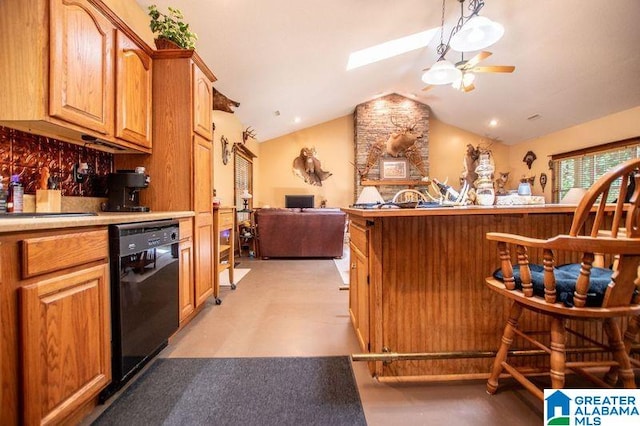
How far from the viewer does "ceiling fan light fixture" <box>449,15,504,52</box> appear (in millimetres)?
2414

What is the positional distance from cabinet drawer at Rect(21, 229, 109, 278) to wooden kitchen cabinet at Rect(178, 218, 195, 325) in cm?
64

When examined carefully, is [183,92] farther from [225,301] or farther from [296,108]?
[296,108]

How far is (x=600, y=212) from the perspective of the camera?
95 centimetres

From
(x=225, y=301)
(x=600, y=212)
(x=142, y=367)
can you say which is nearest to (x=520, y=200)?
(x=600, y=212)

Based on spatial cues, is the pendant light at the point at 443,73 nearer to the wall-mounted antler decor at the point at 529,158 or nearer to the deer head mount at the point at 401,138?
the deer head mount at the point at 401,138

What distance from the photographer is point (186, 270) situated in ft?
6.41

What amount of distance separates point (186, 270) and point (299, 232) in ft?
8.98

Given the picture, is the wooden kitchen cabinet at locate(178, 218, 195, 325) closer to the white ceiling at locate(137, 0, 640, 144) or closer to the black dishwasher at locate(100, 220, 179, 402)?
the black dishwasher at locate(100, 220, 179, 402)

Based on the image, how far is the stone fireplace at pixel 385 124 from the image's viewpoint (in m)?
7.05

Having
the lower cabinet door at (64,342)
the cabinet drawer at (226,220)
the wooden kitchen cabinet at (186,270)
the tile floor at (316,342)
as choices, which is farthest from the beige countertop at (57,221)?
the cabinet drawer at (226,220)

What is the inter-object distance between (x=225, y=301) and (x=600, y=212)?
2.70 metres

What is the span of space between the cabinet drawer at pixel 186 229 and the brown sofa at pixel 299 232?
2.52 m

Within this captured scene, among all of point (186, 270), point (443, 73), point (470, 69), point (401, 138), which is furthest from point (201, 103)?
point (401, 138)

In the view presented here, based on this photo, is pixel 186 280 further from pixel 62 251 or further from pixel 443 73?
pixel 443 73
